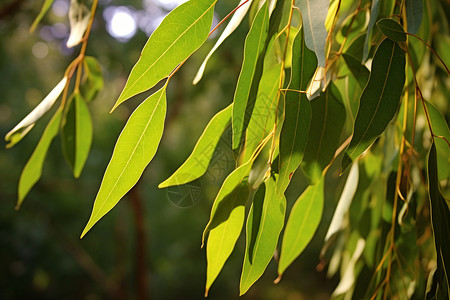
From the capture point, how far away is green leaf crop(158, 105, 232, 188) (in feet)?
1.55

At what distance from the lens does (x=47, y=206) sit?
227 centimetres

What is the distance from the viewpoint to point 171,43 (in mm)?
412

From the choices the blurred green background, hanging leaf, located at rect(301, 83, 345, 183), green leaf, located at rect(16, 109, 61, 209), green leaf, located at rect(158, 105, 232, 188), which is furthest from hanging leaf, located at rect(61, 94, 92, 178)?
the blurred green background

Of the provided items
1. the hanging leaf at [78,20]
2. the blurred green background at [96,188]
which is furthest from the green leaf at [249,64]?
the blurred green background at [96,188]

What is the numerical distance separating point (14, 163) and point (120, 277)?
732 millimetres

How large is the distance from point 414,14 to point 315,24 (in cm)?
9

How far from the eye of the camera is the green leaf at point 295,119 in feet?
1.27

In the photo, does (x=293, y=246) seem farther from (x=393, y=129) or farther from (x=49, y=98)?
(x=49, y=98)

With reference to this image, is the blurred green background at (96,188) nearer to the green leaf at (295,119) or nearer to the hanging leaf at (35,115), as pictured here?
the hanging leaf at (35,115)

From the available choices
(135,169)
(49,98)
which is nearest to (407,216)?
(135,169)

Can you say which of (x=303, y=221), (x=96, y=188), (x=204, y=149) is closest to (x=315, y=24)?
(x=204, y=149)

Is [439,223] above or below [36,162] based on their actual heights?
below

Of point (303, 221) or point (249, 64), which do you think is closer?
point (249, 64)

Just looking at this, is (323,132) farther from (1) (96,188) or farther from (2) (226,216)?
(1) (96,188)
